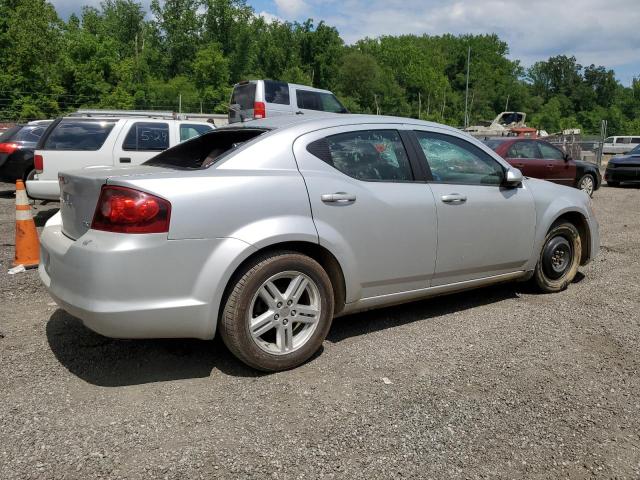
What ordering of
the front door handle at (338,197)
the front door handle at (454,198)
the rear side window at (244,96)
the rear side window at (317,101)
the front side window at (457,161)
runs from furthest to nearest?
the rear side window at (317,101)
the rear side window at (244,96)
the front side window at (457,161)
the front door handle at (454,198)
the front door handle at (338,197)

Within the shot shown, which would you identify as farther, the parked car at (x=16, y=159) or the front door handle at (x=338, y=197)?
the parked car at (x=16, y=159)

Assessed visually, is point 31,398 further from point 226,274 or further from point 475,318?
point 475,318

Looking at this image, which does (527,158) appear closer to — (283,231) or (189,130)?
(189,130)

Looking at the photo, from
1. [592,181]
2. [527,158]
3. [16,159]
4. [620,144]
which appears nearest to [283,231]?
[16,159]

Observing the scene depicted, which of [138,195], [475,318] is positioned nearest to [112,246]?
[138,195]

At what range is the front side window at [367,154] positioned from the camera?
3.89m

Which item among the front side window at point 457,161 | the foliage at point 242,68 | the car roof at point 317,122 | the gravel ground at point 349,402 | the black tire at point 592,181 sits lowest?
the gravel ground at point 349,402

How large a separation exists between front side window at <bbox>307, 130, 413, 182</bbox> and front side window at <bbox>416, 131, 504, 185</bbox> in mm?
262

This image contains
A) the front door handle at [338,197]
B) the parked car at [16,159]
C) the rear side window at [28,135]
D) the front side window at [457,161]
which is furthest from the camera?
the rear side window at [28,135]

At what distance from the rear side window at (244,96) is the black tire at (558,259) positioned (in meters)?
10.3

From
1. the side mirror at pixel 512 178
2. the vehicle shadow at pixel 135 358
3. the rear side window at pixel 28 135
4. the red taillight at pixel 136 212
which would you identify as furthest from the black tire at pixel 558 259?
the rear side window at pixel 28 135

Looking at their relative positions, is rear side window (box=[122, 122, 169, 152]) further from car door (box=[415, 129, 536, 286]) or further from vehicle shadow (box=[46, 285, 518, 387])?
car door (box=[415, 129, 536, 286])

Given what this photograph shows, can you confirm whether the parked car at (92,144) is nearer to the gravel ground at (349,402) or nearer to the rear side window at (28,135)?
the rear side window at (28,135)

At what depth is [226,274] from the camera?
129 inches
